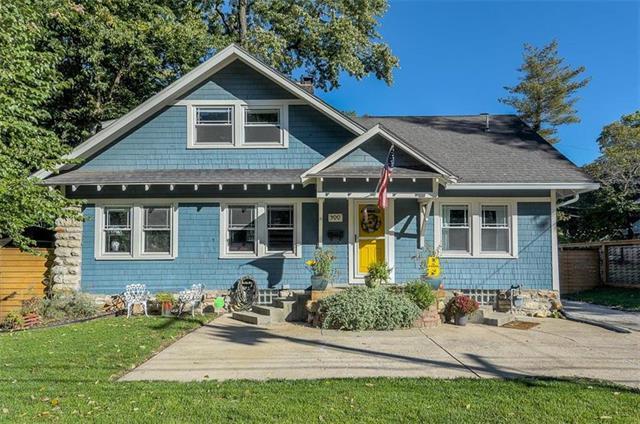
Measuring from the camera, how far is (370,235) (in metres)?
11.1

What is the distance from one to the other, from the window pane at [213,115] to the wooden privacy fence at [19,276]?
5077 mm

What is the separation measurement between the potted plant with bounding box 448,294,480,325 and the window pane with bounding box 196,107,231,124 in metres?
7.08

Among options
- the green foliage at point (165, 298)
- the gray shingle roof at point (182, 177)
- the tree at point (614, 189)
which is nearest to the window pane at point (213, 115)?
the gray shingle roof at point (182, 177)

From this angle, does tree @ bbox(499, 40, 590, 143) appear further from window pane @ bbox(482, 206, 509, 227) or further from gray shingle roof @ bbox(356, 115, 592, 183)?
window pane @ bbox(482, 206, 509, 227)

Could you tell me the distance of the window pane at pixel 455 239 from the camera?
11195 millimetres

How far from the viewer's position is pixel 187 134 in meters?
11.4

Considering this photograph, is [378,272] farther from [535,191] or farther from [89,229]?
[89,229]

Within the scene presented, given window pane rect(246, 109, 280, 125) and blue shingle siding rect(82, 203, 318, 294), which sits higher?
window pane rect(246, 109, 280, 125)

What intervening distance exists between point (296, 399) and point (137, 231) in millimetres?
8000

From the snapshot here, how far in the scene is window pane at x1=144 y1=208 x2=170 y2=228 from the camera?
11.1 metres

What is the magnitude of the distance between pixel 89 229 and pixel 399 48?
53.8 feet

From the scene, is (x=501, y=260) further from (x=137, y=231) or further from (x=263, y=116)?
(x=137, y=231)

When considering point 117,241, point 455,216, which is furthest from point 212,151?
point 455,216

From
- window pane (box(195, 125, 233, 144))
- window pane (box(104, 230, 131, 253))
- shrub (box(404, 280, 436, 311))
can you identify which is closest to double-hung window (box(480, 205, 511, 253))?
shrub (box(404, 280, 436, 311))
